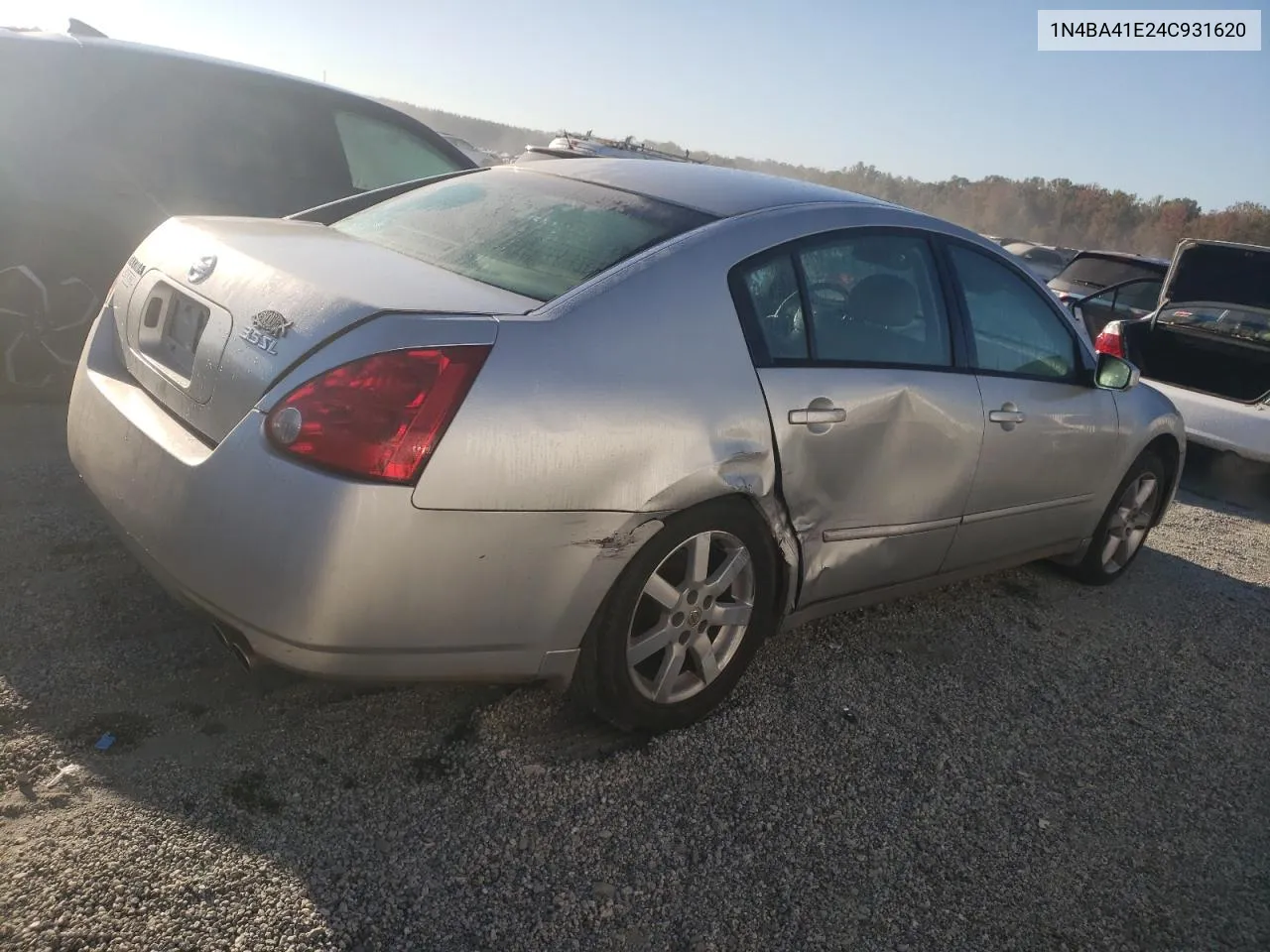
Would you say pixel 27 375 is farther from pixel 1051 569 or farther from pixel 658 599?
pixel 1051 569

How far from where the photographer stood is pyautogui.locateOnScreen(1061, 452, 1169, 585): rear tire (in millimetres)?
4730

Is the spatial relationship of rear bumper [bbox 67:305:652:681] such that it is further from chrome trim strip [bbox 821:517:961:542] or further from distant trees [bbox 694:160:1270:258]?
distant trees [bbox 694:160:1270:258]

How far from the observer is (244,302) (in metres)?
2.48

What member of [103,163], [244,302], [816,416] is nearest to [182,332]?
[244,302]

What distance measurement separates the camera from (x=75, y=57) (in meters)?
4.78

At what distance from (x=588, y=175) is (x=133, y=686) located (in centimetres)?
201

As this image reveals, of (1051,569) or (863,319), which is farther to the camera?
(1051,569)

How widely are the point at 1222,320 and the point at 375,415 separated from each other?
7248mm

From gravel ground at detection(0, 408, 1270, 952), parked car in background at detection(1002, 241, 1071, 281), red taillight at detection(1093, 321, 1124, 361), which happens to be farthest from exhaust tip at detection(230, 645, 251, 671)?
parked car in background at detection(1002, 241, 1071, 281)

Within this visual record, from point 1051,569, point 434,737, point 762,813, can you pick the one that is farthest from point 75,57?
point 1051,569

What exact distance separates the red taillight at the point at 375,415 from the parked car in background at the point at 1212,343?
254 inches

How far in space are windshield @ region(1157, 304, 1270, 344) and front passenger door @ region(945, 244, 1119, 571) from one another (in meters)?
3.79

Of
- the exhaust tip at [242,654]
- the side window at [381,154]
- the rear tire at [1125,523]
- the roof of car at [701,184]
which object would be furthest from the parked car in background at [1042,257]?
the exhaust tip at [242,654]

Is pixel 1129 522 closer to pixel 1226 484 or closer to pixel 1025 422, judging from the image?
pixel 1025 422
